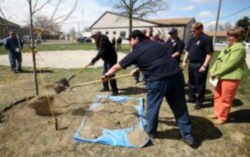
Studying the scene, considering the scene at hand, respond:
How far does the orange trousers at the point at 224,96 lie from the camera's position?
2.78m

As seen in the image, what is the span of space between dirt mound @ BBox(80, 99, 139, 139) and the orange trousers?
1669mm

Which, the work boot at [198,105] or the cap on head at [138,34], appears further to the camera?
the work boot at [198,105]

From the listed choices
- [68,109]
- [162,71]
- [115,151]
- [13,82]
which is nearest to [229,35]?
[162,71]

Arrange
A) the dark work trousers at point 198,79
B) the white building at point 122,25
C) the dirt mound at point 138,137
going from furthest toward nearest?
the white building at point 122,25
the dark work trousers at point 198,79
the dirt mound at point 138,137

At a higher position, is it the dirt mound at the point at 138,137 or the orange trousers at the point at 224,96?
the orange trousers at the point at 224,96

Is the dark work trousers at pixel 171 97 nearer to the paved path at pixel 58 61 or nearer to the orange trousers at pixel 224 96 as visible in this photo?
the orange trousers at pixel 224 96

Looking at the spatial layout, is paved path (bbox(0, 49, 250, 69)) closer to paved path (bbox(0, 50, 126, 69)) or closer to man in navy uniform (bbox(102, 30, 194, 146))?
paved path (bbox(0, 50, 126, 69))

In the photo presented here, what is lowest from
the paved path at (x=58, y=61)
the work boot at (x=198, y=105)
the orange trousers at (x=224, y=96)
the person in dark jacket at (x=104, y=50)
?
the work boot at (x=198, y=105)

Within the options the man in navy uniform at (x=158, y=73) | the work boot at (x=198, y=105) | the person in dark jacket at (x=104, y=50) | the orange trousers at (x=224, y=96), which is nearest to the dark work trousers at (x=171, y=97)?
the man in navy uniform at (x=158, y=73)

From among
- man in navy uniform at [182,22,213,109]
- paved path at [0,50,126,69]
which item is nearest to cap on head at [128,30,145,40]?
man in navy uniform at [182,22,213,109]

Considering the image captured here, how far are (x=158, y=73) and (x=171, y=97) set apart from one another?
0.48 metres

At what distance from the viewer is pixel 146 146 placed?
2.53 meters

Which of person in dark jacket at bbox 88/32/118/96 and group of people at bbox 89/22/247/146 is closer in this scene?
group of people at bbox 89/22/247/146

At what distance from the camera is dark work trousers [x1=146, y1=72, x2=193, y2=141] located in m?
2.25
